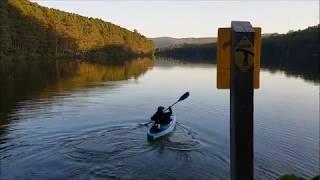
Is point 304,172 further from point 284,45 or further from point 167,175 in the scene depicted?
point 284,45

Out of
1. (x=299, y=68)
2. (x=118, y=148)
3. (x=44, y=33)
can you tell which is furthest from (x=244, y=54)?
(x=44, y=33)

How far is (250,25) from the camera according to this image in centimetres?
463

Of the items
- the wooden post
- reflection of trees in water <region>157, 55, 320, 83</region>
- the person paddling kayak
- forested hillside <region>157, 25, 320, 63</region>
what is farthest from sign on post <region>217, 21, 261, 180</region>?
forested hillside <region>157, 25, 320, 63</region>

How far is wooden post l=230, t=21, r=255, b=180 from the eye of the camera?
14.9 feet

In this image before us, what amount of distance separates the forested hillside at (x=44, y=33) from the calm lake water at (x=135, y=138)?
64547mm

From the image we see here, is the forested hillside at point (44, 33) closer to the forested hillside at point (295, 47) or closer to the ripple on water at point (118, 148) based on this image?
the forested hillside at point (295, 47)

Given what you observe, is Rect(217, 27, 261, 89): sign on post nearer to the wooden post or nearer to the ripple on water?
the wooden post

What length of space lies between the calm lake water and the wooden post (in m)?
10.2

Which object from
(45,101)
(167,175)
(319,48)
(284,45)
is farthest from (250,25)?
(284,45)

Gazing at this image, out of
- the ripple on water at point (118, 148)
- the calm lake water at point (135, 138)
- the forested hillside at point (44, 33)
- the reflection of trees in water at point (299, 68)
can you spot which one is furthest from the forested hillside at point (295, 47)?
the ripple on water at point (118, 148)

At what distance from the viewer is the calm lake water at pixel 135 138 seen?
619 inches

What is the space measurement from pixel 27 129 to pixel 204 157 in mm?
10158

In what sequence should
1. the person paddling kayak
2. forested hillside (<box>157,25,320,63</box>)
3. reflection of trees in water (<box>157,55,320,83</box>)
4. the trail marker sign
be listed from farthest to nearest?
forested hillside (<box>157,25,320,63</box>)
reflection of trees in water (<box>157,55,320,83</box>)
the person paddling kayak
the trail marker sign

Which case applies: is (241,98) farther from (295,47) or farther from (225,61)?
(295,47)
